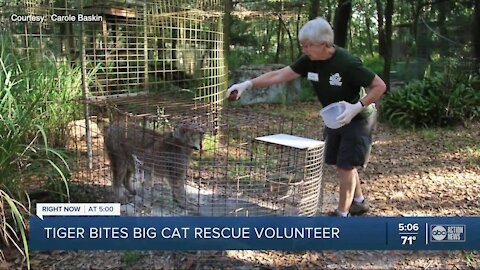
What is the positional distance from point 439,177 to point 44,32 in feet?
12.0

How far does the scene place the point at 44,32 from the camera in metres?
4.48

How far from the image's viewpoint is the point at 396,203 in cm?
387

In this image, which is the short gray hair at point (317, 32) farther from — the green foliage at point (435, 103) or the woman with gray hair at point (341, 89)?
the green foliage at point (435, 103)

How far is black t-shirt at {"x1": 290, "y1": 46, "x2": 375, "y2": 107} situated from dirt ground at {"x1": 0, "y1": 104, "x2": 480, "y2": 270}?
90 cm

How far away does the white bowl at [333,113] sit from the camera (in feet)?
9.50

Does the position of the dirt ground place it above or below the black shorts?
below

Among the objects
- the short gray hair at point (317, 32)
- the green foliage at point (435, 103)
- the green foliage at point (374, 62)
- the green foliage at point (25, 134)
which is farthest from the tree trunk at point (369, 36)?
the short gray hair at point (317, 32)

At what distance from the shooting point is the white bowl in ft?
9.50

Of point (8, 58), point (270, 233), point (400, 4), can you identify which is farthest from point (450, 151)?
point (400, 4)

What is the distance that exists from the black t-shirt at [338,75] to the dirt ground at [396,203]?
90cm

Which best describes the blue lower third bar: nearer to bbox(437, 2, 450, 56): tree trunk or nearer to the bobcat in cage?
the bobcat in cage

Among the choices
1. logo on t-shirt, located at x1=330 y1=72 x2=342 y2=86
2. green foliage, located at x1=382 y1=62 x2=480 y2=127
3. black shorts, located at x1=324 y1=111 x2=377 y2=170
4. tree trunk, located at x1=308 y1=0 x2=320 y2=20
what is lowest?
green foliage, located at x1=382 y1=62 x2=480 y2=127

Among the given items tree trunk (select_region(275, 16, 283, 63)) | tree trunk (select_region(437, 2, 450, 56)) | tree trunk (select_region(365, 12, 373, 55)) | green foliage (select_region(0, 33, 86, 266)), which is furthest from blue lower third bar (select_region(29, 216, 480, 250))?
tree trunk (select_region(365, 12, 373, 55))

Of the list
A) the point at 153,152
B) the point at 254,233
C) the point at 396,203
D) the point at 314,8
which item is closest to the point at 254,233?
the point at 254,233
